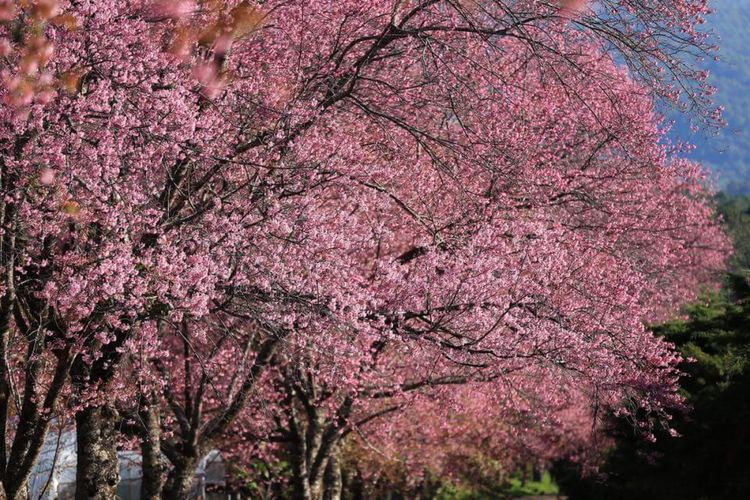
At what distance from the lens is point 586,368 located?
11383 mm

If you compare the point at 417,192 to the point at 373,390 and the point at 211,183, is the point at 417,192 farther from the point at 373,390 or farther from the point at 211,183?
the point at 373,390

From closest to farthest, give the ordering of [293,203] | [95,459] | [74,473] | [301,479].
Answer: [95,459], [293,203], [301,479], [74,473]

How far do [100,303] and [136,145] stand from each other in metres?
1.66

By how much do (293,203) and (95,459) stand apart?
11.0ft

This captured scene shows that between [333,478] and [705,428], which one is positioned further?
[333,478]

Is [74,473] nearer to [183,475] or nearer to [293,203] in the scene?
[183,475]

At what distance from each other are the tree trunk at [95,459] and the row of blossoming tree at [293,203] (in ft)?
0.08

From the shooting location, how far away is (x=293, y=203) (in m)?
10.1

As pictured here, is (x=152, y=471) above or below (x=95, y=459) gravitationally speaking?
above

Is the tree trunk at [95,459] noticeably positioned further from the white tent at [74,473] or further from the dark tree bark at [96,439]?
the white tent at [74,473]

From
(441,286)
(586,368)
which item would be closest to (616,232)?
(586,368)

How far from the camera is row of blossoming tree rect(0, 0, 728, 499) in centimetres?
854

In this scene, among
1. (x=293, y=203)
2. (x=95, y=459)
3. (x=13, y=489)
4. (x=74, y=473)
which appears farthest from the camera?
(x=74, y=473)

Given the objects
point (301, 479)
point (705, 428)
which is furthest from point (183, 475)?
point (705, 428)
